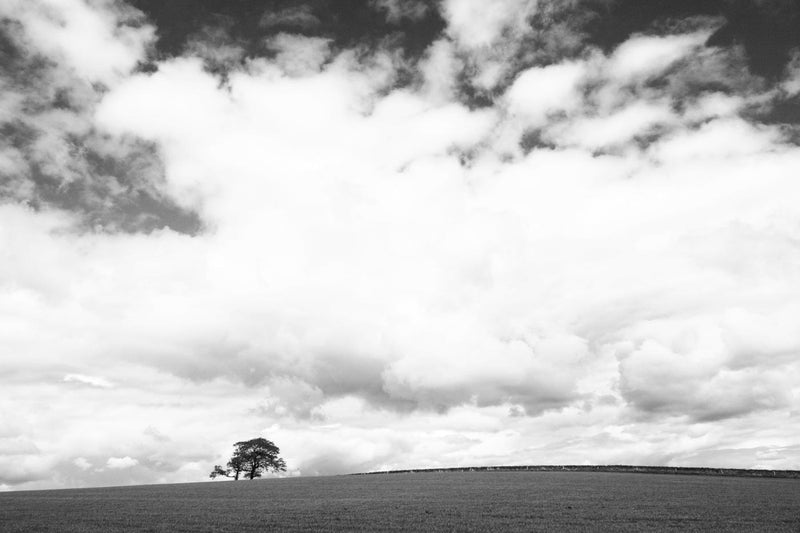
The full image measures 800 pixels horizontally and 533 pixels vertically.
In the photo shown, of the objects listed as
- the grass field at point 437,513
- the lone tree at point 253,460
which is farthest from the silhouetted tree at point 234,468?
the grass field at point 437,513

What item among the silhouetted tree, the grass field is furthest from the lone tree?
the grass field

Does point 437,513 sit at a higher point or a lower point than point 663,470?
higher

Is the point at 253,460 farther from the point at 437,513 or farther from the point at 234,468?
the point at 437,513

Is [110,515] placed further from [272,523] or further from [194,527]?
[272,523]

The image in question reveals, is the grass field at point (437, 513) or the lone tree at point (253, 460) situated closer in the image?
the grass field at point (437, 513)

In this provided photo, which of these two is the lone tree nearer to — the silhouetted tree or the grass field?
the silhouetted tree

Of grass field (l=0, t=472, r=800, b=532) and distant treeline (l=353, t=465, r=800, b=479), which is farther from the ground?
grass field (l=0, t=472, r=800, b=532)

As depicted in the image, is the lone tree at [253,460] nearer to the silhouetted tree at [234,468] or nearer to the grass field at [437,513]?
the silhouetted tree at [234,468]

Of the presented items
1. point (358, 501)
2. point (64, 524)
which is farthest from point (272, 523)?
point (358, 501)

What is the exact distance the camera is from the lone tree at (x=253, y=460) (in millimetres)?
120562

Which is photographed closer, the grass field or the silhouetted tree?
the grass field

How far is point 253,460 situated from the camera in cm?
12169

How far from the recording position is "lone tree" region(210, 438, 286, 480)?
4747 inches

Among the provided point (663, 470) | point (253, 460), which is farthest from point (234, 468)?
point (663, 470)
